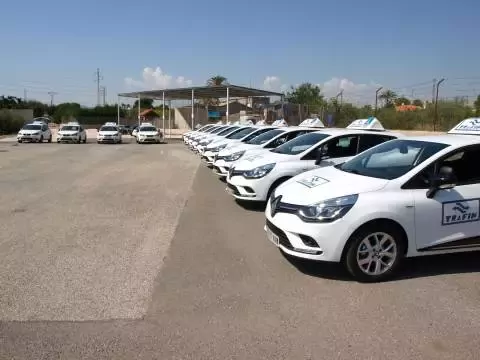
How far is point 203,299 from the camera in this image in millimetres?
4902

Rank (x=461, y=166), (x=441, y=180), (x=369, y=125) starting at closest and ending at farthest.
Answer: (x=441, y=180) < (x=461, y=166) < (x=369, y=125)

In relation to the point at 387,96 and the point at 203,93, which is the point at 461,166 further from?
the point at 203,93

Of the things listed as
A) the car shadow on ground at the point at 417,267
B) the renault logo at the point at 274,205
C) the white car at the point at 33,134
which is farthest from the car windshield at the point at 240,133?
the white car at the point at 33,134

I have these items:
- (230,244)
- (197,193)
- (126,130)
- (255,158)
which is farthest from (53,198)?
(126,130)

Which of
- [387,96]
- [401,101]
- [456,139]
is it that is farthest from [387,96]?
[456,139]

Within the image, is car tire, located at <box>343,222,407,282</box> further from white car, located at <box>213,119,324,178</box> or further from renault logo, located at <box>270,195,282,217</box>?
white car, located at <box>213,119,324,178</box>

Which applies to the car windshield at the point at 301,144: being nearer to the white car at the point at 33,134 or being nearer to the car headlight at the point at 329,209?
the car headlight at the point at 329,209

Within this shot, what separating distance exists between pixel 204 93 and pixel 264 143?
39219 mm

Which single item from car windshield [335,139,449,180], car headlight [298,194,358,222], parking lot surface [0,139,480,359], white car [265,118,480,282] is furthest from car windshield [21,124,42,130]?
car headlight [298,194,358,222]

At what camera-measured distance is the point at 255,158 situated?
10195 mm

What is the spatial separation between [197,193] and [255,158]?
88.7 inches

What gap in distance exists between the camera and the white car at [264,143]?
1242 cm

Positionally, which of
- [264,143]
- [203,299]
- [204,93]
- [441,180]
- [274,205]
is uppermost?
[204,93]

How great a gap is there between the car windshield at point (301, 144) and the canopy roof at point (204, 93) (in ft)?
110
